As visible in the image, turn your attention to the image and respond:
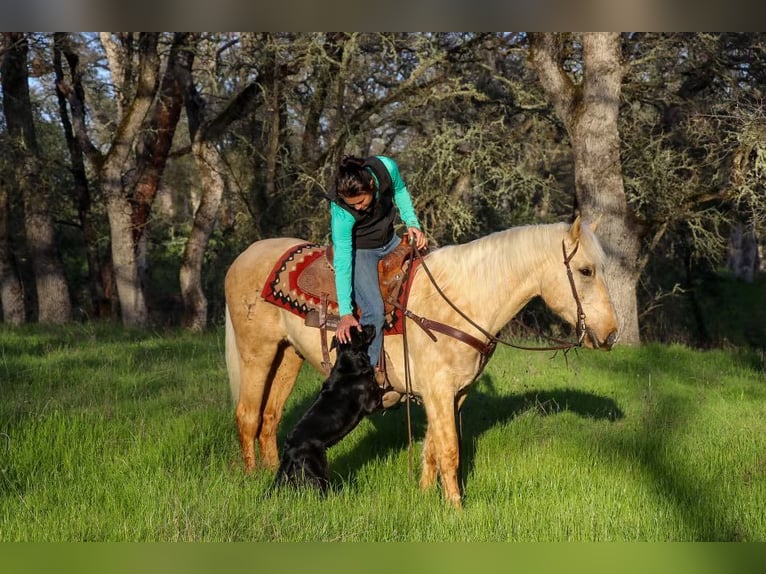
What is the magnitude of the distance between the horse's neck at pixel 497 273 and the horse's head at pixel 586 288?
6.6 inches

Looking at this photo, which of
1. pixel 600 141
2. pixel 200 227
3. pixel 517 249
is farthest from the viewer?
pixel 200 227

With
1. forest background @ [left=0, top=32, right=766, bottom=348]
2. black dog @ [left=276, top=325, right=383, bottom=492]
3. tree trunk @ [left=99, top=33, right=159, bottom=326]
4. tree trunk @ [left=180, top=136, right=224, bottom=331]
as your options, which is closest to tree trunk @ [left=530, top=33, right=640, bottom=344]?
forest background @ [left=0, top=32, right=766, bottom=348]

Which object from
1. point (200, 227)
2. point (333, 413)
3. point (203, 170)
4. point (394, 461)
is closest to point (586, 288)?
point (333, 413)

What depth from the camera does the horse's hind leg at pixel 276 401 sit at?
5953 millimetres

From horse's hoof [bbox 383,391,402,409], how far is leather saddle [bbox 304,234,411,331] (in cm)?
56

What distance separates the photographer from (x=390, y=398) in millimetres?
5258

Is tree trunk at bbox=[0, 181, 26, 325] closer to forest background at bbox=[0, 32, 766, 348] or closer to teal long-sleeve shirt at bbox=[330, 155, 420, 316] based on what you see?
forest background at bbox=[0, 32, 766, 348]

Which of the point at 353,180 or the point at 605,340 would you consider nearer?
the point at 605,340

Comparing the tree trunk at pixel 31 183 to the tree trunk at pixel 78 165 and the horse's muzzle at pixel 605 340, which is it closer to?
the tree trunk at pixel 78 165

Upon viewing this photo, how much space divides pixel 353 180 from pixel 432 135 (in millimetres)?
9231

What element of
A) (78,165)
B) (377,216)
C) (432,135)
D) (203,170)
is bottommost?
(377,216)

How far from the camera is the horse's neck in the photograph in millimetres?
4824

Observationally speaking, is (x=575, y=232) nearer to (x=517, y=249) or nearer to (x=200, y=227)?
(x=517, y=249)

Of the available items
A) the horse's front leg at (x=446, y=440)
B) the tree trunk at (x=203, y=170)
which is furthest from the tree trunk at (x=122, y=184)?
the horse's front leg at (x=446, y=440)
